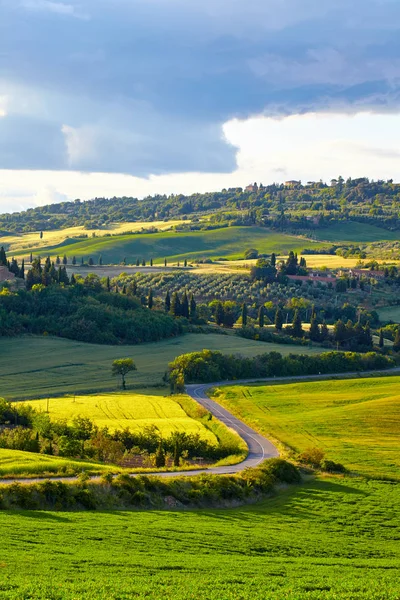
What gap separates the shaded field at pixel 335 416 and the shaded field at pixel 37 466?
19.1 meters

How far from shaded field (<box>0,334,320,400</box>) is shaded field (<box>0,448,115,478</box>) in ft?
132

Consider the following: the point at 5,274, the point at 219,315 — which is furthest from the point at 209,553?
the point at 5,274

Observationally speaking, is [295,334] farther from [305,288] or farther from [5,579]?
[5,579]

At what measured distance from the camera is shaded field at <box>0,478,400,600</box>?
26.5m

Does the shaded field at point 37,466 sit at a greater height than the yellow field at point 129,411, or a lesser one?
greater

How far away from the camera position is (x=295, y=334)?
13688 cm

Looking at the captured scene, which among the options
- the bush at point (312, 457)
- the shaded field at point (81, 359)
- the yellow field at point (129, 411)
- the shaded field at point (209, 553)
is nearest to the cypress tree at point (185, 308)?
the shaded field at point (81, 359)

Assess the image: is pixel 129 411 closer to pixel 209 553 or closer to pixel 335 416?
pixel 335 416

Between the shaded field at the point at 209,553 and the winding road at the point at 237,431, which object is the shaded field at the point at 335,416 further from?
the shaded field at the point at 209,553

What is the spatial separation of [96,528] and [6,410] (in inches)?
1576

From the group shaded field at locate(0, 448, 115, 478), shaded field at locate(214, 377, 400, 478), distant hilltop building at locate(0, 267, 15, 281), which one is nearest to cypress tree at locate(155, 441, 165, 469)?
shaded field at locate(0, 448, 115, 478)

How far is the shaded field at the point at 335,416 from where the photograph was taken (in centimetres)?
6181

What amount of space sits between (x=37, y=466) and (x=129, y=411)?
34572 millimetres

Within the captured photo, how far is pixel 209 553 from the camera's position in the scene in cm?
3306
